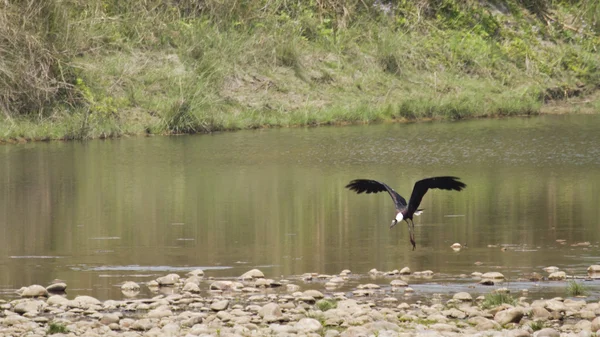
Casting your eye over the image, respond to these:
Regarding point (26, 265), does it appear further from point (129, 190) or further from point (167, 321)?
point (129, 190)

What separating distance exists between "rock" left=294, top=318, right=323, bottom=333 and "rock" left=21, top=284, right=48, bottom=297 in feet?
7.71

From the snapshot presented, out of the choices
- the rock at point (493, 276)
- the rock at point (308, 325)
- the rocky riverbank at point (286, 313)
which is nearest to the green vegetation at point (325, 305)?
the rocky riverbank at point (286, 313)

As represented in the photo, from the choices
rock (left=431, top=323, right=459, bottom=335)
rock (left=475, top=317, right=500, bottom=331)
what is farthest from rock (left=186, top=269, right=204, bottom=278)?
rock (left=475, top=317, right=500, bottom=331)

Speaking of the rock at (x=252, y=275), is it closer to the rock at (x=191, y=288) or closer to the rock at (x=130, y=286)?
the rock at (x=191, y=288)

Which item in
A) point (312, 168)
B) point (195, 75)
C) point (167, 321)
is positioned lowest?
point (167, 321)

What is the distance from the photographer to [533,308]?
852cm

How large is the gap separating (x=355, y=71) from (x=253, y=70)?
280 centimetres

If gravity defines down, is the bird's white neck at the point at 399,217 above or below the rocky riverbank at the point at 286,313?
above

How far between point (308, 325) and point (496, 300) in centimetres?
156

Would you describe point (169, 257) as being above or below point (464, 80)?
below

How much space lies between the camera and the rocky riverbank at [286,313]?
Result: 8008 mm

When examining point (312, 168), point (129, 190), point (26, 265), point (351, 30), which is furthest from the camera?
point (351, 30)

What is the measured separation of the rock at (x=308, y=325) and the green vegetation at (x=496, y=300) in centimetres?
145

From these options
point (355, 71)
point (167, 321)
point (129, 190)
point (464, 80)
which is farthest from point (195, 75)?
point (167, 321)
